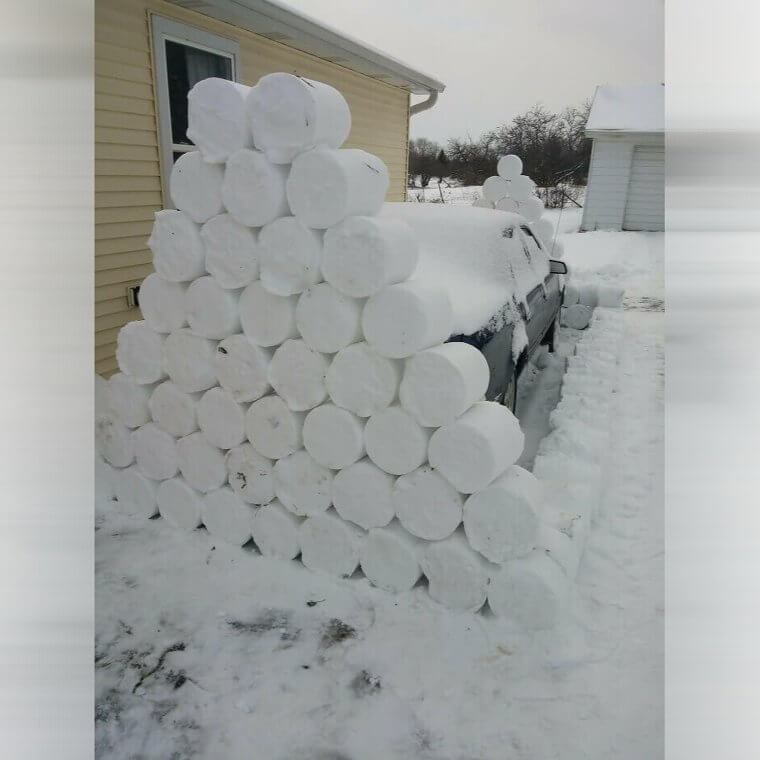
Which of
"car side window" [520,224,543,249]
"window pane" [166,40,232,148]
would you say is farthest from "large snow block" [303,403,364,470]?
"car side window" [520,224,543,249]

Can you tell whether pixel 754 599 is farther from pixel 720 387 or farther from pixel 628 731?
pixel 628 731

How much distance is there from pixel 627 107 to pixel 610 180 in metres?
0.66

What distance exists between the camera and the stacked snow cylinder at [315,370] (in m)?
2.24

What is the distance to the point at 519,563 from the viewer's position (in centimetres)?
228

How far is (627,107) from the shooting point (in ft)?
6.95

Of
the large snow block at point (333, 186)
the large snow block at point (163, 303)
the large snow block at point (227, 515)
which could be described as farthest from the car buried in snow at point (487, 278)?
the large snow block at point (227, 515)

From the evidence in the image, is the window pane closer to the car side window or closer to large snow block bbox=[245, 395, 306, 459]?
the car side window

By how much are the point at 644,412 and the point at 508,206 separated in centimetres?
304

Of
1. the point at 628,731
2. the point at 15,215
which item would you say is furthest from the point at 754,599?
the point at 15,215

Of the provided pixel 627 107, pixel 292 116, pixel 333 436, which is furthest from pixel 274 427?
pixel 627 107

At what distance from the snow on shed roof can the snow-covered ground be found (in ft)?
1.43

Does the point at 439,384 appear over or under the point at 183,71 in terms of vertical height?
under

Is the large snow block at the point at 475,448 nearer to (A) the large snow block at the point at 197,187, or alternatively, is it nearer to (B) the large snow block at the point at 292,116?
(B) the large snow block at the point at 292,116

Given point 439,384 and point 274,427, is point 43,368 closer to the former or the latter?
point 439,384
